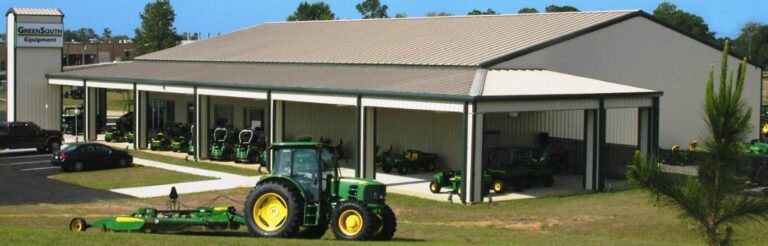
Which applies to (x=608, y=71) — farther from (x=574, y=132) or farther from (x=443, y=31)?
(x=443, y=31)

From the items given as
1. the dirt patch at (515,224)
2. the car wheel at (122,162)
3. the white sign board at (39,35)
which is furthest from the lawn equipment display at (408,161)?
the white sign board at (39,35)

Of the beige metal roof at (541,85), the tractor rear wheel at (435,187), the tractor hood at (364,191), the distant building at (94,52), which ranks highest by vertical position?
the distant building at (94,52)

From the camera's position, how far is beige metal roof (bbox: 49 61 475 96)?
1232 inches

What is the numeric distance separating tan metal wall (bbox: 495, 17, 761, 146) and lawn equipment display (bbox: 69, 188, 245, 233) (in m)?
18.4

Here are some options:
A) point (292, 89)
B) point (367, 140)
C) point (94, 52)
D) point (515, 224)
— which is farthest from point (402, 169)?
point (94, 52)

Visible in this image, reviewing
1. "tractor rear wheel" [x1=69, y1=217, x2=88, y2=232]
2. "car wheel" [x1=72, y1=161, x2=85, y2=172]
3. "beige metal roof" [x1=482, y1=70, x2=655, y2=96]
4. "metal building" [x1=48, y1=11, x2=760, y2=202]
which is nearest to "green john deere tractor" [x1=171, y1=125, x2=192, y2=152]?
"metal building" [x1=48, y1=11, x2=760, y2=202]

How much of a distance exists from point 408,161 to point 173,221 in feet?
60.7

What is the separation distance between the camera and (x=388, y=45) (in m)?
41.3

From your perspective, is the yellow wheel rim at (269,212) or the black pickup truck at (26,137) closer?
the yellow wheel rim at (269,212)

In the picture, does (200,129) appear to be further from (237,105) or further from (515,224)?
(515,224)

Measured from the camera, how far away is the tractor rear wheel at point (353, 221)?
16406 mm

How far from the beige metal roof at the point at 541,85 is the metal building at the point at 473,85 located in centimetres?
6

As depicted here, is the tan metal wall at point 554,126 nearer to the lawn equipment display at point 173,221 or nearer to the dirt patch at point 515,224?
the dirt patch at point 515,224

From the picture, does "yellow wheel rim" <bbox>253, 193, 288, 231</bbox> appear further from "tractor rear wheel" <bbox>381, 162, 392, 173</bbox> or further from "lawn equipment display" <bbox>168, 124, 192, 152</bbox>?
"lawn equipment display" <bbox>168, 124, 192, 152</bbox>
